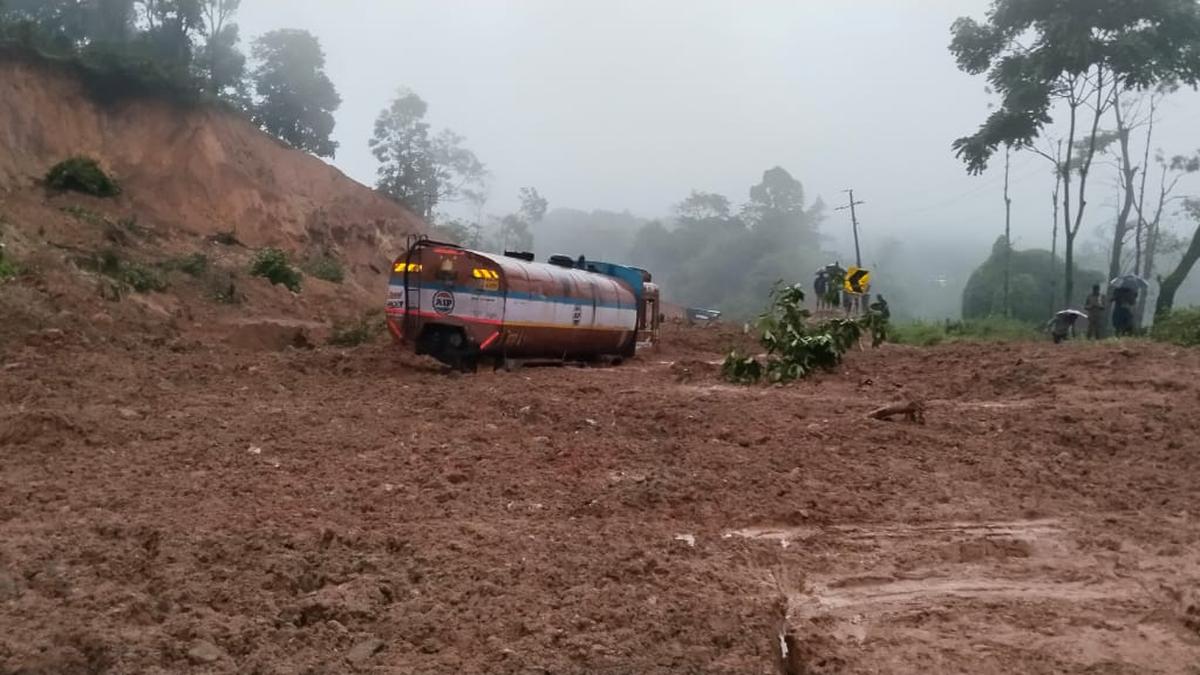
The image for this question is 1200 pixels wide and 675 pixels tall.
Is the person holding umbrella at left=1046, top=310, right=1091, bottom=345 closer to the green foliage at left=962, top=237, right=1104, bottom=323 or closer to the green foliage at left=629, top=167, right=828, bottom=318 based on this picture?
the green foliage at left=962, top=237, right=1104, bottom=323

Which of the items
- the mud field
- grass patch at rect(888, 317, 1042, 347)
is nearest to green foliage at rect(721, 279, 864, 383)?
the mud field

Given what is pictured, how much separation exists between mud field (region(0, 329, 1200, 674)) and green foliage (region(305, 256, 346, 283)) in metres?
18.2

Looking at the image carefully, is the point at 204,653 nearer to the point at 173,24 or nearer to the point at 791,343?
the point at 791,343

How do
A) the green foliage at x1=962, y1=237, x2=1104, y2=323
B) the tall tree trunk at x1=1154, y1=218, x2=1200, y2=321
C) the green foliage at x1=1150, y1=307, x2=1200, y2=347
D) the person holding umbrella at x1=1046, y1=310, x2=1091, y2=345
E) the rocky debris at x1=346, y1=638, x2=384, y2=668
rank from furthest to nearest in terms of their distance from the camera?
the green foliage at x1=962, y1=237, x2=1104, y2=323 < the tall tree trunk at x1=1154, y1=218, x2=1200, y2=321 < the person holding umbrella at x1=1046, y1=310, x2=1091, y2=345 < the green foliage at x1=1150, y1=307, x2=1200, y2=347 < the rocky debris at x1=346, y1=638, x2=384, y2=668

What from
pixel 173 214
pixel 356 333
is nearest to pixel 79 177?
pixel 173 214

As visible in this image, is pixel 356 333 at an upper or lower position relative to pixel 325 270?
lower

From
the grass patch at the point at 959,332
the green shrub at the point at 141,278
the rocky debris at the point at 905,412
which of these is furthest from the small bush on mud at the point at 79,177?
the rocky debris at the point at 905,412

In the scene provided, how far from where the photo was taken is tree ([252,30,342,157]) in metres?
43.1

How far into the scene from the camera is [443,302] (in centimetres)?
1475

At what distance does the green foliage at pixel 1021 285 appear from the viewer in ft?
132

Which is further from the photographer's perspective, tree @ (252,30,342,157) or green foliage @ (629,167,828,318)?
green foliage @ (629,167,828,318)

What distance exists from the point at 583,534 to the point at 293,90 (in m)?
41.3

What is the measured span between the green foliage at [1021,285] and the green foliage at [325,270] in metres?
23.3

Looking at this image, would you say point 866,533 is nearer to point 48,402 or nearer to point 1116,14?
point 48,402
